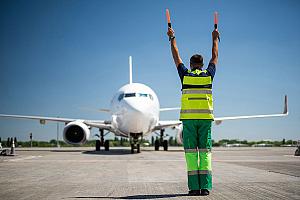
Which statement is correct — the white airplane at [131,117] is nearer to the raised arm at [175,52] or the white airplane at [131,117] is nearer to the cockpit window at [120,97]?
the cockpit window at [120,97]

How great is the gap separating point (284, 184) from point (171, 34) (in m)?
2.62

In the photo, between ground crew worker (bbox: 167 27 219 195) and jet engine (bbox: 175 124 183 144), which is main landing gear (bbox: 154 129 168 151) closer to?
jet engine (bbox: 175 124 183 144)

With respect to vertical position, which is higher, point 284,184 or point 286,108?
point 286,108

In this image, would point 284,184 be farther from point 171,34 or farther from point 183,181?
point 171,34

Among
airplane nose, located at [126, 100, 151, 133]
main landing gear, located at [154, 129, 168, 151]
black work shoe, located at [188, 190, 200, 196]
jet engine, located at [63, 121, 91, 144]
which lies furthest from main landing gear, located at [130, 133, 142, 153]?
black work shoe, located at [188, 190, 200, 196]

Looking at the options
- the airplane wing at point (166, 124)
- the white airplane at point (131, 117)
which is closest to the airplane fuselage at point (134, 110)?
the white airplane at point (131, 117)

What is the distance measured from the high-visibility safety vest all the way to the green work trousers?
9 cm

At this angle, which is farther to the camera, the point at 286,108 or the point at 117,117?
the point at 286,108

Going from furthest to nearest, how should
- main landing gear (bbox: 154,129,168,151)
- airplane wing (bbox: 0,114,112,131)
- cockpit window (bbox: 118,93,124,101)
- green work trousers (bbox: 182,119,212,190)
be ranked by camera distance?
main landing gear (bbox: 154,129,168,151) → airplane wing (bbox: 0,114,112,131) → cockpit window (bbox: 118,93,124,101) → green work trousers (bbox: 182,119,212,190)

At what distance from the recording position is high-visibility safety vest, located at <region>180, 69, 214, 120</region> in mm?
4219

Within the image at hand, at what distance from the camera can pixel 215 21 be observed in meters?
4.54

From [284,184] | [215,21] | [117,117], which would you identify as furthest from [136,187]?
[117,117]

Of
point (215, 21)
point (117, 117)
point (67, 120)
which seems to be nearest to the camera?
point (215, 21)

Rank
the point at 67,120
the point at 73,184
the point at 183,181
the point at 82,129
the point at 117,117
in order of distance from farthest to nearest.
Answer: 1. the point at 67,120
2. the point at 82,129
3. the point at 117,117
4. the point at 183,181
5. the point at 73,184
